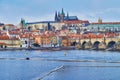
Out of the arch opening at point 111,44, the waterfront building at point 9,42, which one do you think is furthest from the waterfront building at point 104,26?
the arch opening at point 111,44

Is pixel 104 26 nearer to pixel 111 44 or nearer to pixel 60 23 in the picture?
pixel 60 23

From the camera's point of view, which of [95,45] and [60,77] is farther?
[95,45]

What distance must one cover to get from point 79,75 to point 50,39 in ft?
327

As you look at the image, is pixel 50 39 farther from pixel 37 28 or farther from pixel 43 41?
pixel 37 28

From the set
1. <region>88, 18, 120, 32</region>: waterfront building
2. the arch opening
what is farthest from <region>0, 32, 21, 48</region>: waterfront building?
<region>88, 18, 120, 32</region>: waterfront building

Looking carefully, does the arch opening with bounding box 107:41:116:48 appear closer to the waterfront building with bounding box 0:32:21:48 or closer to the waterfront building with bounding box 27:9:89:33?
the waterfront building with bounding box 0:32:21:48

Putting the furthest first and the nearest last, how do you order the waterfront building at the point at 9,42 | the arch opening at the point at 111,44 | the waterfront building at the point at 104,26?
the waterfront building at the point at 104,26, the waterfront building at the point at 9,42, the arch opening at the point at 111,44

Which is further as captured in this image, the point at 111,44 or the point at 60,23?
the point at 60,23

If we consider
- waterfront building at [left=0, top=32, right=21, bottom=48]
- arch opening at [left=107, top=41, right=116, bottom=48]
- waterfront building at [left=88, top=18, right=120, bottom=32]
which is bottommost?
arch opening at [left=107, top=41, right=116, bottom=48]

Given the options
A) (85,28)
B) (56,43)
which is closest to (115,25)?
(85,28)

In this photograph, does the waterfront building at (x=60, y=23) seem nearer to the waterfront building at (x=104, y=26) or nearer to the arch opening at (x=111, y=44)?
the waterfront building at (x=104, y=26)

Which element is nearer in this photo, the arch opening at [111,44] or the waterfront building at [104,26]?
the arch opening at [111,44]

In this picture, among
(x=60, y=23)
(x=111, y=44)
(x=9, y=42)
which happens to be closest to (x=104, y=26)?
(x=60, y=23)

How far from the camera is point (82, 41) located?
120188 mm
